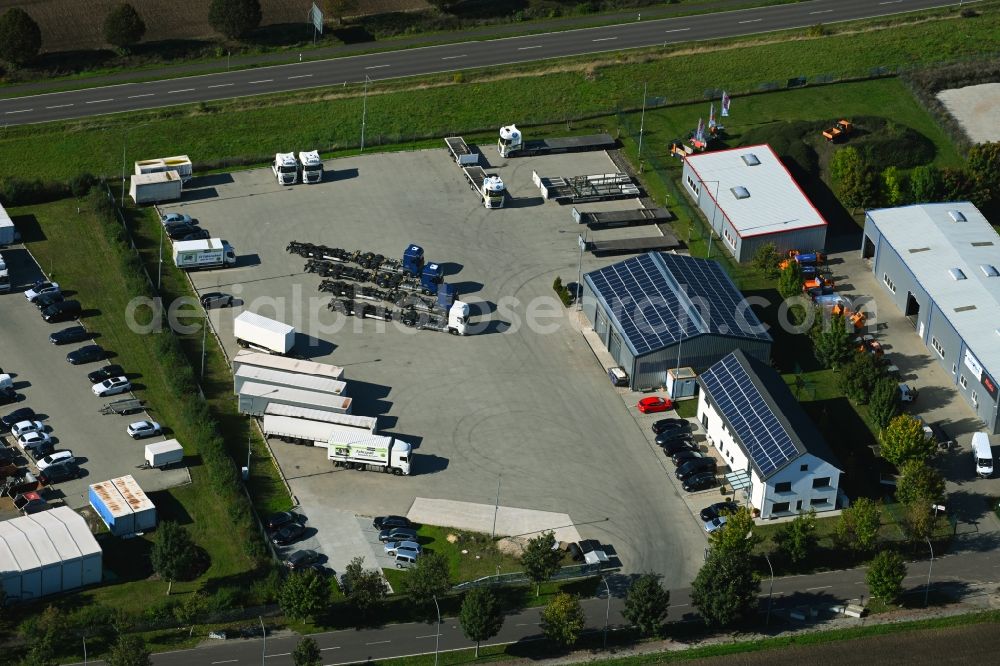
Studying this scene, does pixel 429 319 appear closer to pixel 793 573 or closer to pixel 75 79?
pixel 793 573

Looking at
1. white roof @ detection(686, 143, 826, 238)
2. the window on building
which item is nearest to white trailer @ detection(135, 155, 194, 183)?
white roof @ detection(686, 143, 826, 238)

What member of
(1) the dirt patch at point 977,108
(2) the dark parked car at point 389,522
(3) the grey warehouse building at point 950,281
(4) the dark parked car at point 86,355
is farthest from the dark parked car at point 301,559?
(1) the dirt patch at point 977,108

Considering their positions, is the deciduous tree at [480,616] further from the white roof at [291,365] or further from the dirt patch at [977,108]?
the dirt patch at [977,108]

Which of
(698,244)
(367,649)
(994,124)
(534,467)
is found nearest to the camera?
(367,649)

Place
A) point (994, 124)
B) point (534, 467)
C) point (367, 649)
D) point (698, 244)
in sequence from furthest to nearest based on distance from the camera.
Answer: point (994, 124), point (698, 244), point (534, 467), point (367, 649)

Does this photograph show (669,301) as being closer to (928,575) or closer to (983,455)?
(983,455)

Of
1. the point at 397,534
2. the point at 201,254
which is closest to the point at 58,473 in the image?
the point at 397,534

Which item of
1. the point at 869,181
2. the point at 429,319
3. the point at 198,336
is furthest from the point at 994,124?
the point at 198,336
